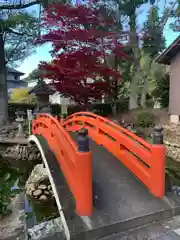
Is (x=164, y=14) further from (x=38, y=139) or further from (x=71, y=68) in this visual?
(x=38, y=139)

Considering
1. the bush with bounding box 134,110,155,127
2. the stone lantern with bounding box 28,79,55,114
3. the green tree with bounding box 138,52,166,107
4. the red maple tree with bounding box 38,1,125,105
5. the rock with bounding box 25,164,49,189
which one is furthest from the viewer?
the green tree with bounding box 138,52,166,107

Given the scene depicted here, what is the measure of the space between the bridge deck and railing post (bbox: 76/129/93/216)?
0.15 m

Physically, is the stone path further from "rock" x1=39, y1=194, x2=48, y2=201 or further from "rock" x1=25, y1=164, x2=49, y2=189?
"rock" x1=25, y1=164, x2=49, y2=189

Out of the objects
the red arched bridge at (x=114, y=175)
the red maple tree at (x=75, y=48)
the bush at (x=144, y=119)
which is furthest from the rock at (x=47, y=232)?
the bush at (x=144, y=119)

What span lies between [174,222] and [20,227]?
2.39 meters

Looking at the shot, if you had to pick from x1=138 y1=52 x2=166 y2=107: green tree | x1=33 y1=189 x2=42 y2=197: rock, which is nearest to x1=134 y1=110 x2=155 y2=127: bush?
x1=138 y1=52 x2=166 y2=107: green tree

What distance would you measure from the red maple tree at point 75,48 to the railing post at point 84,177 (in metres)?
7.68

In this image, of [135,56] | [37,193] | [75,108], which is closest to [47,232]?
[37,193]

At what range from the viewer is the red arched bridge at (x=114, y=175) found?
3.29 meters

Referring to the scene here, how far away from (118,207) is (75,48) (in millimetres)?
9014

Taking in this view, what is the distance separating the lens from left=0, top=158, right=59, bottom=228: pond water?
9.40ft

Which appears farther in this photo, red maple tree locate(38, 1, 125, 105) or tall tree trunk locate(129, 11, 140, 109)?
tall tree trunk locate(129, 11, 140, 109)

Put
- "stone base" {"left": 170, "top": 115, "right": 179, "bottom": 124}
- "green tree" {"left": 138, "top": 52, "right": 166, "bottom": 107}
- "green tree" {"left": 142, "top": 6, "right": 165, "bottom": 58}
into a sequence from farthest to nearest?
"green tree" {"left": 138, "top": 52, "right": 166, "bottom": 107}, "green tree" {"left": 142, "top": 6, "right": 165, "bottom": 58}, "stone base" {"left": 170, "top": 115, "right": 179, "bottom": 124}

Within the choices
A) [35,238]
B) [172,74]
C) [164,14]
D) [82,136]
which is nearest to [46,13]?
[172,74]
